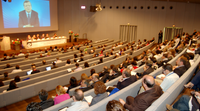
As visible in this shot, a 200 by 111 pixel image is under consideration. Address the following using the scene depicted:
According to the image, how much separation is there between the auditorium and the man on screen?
0.08 meters

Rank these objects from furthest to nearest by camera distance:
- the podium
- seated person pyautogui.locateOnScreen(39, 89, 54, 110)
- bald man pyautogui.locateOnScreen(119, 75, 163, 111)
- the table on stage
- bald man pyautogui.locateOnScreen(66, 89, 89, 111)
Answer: the table on stage → the podium → seated person pyautogui.locateOnScreen(39, 89, 54, 110) → bald man pyautogui.locateOnScreen(66, 89, 89, 111) → bald man pyautogui.locateOnScreen(119, 75, 163, 111)

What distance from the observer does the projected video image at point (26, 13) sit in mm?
11508

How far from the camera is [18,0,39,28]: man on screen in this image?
12.4 metres

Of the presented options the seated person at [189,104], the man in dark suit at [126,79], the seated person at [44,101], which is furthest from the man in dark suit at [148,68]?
the seated person at [44,101]

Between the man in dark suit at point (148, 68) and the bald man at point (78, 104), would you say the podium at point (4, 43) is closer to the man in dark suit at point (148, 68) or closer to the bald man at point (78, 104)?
the man in dark suit at point (148, 68)

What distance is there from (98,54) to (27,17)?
7641 millimetres

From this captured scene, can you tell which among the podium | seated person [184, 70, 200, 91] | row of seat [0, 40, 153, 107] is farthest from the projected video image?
seated person [184, 70, 200, 91]

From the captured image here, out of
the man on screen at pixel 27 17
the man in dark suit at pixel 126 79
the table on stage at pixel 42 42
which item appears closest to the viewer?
the man in dark suit at pixel 126 79

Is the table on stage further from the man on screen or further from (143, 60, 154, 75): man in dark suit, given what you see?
(143, 60, 154, 75): man in dark suit

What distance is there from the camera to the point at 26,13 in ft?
41.5

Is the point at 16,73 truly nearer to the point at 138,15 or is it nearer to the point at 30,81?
the point at 30,81

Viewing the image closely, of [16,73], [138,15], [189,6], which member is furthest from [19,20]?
[189,6]

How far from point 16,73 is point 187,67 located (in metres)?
5.75

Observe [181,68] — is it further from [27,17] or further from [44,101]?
[27,17]
